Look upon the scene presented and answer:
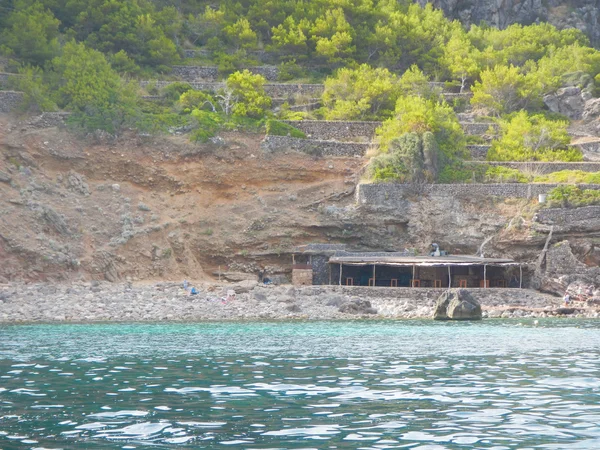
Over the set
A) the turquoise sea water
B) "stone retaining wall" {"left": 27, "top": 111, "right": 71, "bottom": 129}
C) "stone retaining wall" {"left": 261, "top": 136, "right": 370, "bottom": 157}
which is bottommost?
the turquoise sea water

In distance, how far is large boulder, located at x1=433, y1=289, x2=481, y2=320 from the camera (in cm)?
3303

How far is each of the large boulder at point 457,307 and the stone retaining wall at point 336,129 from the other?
61.6 feet

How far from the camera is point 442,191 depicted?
149ft

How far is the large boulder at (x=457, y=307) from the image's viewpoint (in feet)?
108

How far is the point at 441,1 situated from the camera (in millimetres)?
73125

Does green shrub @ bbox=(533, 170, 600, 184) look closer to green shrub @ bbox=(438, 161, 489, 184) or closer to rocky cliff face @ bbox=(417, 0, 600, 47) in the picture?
green shrub @ bbox=(438, 161, 489, 184)

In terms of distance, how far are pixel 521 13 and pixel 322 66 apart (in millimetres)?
21670

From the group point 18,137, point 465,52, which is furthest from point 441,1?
point 18,137

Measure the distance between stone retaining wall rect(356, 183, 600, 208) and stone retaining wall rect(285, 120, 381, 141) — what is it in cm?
637

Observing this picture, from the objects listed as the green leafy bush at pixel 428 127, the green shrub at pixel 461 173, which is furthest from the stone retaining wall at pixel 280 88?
the green shrub at pixel 461 173

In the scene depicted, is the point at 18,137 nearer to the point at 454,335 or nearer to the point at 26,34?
the point at 26,34

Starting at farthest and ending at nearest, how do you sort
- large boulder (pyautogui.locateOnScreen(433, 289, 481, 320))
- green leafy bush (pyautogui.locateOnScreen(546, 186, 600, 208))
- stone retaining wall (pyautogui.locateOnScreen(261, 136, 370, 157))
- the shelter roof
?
stone retaining wall (pyautogui.locateOnScreen(261, 136, 370, 157)), green leafy bush (pyautogui.locateOnScreen(546, 186, 600, 208)), the shelter roof, large boulder (pyautogui.locateOnScreen(433, 289, 481, 320))

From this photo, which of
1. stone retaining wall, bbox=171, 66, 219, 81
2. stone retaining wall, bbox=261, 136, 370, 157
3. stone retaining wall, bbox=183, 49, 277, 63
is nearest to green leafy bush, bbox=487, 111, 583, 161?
stone retaining wall, bbox=261, 136, 370, 157

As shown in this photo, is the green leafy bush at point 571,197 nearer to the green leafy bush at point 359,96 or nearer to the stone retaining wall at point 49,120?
the green leafy bush at point 359,96
